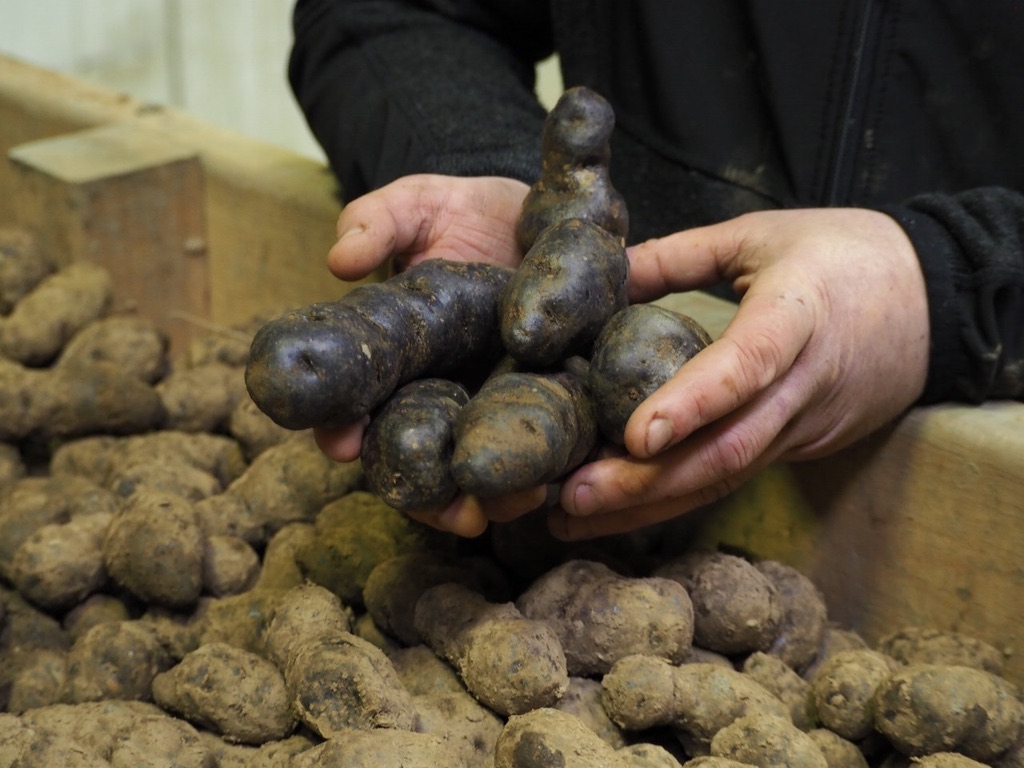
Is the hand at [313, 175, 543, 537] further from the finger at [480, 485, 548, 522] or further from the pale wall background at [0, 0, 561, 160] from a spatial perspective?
the pale wall background at [0, 0, 561, 160]

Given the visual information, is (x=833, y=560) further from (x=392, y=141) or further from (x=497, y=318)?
(x=392, y=141)

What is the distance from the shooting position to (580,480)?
1145mm

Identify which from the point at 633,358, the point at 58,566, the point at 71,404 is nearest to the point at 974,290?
the point at 633,358

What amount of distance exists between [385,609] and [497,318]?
1.09ft

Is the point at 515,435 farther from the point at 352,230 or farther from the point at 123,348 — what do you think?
the point at 123,348

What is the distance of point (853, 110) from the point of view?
1.55m

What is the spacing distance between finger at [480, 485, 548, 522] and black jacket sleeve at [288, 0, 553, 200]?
69cm

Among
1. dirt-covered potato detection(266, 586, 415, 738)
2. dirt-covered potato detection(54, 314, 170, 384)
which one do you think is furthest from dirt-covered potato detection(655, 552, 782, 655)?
dirt-covered potato detection(54, 314, 170, 384)

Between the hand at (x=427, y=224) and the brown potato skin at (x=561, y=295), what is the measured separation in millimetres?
203

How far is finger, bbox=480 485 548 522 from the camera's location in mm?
1092

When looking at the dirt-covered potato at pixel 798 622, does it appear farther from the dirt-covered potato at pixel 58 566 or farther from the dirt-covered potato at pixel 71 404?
the dirt-covered potato at pixel 71 404

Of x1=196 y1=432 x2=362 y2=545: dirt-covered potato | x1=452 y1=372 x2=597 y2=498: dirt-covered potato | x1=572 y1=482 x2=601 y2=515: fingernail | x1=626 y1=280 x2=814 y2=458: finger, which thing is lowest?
x1=196 y1=432 x2=362 y2=545: dirt-covered potato

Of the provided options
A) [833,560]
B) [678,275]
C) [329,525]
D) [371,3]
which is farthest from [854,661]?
[371,3]

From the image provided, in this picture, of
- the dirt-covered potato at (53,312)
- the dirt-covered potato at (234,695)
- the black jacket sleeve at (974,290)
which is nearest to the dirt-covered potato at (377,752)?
the dirt-covered potato at (234,695)
